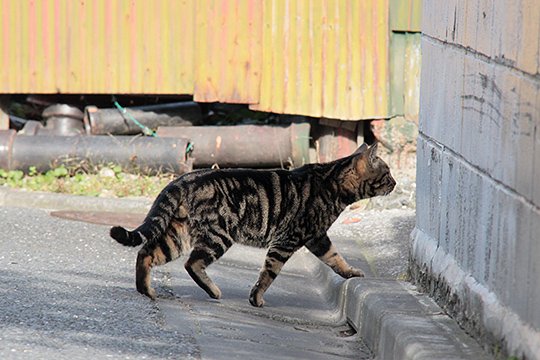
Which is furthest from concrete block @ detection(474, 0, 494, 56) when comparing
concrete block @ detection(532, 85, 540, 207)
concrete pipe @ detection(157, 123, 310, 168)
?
concrete pipe @ detection(157, 123, 310, 168)

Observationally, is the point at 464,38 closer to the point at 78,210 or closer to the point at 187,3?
the point at 78,210

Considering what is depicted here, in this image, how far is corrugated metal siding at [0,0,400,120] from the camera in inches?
539

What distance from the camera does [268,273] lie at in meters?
8.70

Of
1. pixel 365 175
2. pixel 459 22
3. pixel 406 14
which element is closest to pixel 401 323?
pixel 459 22

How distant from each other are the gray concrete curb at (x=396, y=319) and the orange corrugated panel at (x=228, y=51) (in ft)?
14.4

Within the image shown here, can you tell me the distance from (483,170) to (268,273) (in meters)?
2.70

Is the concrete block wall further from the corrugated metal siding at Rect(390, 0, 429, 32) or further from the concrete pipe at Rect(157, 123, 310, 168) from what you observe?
the concrete pipe at Rect(157, 123, 310, 168)

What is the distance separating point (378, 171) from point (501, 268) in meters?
3.63

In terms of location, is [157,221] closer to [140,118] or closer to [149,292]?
[149,292]

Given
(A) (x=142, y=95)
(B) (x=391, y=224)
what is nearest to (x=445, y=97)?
(B) (x=391, y=224)

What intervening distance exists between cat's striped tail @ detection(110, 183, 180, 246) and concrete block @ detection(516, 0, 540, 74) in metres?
3.25

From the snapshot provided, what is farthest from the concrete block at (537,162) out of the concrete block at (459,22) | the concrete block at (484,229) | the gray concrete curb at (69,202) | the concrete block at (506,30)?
the gray concrete curb at (69,202)

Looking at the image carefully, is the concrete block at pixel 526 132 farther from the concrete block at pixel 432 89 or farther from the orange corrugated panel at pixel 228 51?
the orange corrugated panel at pixel 228 51

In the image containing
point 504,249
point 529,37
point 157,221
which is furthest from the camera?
point 157,221
